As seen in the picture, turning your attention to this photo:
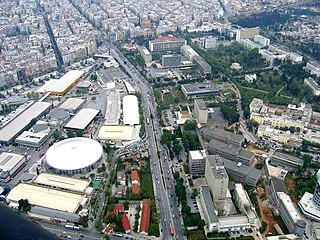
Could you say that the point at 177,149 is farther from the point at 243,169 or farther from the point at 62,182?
the point at 62,182

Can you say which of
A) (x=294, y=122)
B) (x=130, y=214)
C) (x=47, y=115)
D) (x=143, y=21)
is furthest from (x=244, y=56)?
(x=130, y=214)

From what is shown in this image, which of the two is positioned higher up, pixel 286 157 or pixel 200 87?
pixel 200 87

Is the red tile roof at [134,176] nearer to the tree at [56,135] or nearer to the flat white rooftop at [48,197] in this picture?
the flat white rooftop at [48,197]

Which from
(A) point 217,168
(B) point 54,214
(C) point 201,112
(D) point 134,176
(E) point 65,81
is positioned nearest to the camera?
(B) point 54,214

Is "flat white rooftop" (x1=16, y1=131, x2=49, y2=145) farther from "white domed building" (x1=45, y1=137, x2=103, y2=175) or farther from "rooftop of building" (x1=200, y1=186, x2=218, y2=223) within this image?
"rooftop of building" (x1=200, y1=186, x2=218, y2=223)

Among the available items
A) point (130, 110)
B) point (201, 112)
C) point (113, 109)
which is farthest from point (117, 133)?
point (201, 112)

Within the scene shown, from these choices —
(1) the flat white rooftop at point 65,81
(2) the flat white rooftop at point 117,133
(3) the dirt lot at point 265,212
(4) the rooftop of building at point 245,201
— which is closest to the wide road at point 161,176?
(2) the flat white rooftop at point 117,133

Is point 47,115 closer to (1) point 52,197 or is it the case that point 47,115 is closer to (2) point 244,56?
(1) point 52,197

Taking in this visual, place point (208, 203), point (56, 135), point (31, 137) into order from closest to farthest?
point (208, 203)
point (31, 137)
point (56, 135)
